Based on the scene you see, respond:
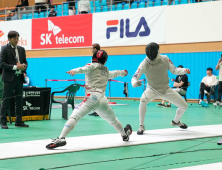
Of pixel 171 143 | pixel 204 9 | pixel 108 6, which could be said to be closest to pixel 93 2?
pixel 108 6

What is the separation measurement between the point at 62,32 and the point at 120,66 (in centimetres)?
351

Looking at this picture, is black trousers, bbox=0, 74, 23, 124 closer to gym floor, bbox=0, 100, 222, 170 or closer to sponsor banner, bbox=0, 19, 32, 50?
gym floor, bbox=0, 100, 222, 170

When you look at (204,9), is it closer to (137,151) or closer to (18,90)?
(18,90)

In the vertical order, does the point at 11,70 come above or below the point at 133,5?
below

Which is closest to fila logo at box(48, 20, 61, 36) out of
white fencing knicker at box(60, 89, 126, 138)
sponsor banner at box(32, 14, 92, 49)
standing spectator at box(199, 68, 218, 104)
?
sponsor banner at box(32, 14, 92, 49)

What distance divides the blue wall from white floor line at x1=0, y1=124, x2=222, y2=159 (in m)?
6.41

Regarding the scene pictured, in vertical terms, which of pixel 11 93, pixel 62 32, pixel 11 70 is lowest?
pixel 11 93

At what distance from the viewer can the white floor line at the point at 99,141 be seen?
14.5 ft

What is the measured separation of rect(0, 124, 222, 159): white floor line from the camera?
4.41 metres

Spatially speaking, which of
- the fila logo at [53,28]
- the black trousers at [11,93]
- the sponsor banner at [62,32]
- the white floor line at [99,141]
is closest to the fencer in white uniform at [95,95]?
the white floor line at [99,141]

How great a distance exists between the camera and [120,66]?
643 inches

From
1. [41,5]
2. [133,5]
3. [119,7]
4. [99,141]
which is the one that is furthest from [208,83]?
[41,5]

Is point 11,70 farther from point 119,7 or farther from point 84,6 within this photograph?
point 84,6

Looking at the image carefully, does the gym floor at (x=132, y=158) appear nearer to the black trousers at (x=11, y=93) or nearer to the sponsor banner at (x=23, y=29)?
the black trousers at (x=11, y=93)
